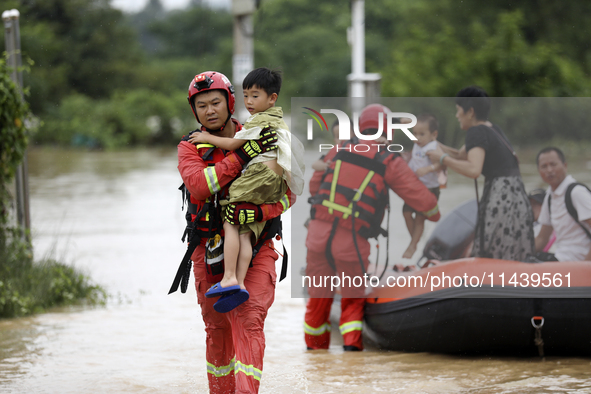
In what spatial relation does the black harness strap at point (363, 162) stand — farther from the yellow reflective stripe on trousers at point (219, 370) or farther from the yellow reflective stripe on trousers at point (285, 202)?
the yellow reflective stripe on trousers at point (219, 370)

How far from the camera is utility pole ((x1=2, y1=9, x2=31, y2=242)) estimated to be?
25.2 feet

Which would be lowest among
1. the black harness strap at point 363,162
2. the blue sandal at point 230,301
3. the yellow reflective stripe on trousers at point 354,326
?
the yellow reflective stripe on trousers at point 354,326

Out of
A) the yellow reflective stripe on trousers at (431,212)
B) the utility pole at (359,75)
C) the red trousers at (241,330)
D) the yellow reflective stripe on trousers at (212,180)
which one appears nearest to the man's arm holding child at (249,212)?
the yellow reflective stripe on trousers at (212,180)

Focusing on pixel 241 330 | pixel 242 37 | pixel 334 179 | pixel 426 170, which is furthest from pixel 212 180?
pixel 242 37

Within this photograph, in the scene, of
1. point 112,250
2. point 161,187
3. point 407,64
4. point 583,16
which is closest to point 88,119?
point 407,64

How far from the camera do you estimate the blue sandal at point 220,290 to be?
391 cm

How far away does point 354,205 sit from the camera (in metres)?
6.01

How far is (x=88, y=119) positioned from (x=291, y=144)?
36.6 metres

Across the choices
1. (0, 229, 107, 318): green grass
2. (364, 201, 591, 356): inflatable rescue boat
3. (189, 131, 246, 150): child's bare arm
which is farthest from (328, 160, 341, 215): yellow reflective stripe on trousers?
(0, 229, 107, 318): green grass

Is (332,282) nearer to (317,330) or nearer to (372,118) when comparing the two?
(317,330)

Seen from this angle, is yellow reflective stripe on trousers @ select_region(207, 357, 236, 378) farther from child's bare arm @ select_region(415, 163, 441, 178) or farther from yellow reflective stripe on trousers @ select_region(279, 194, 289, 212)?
child's bare arm @ select_region(415, 163, 441, 178)

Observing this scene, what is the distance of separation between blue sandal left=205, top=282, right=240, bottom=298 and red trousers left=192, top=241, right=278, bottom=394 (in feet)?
0.52

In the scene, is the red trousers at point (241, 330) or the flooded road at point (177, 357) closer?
the red trousers at point (241, 330)

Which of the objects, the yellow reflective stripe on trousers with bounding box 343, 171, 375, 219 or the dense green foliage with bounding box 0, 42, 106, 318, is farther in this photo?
the dense green foliage with bounding box 0, 42, 106, 318
